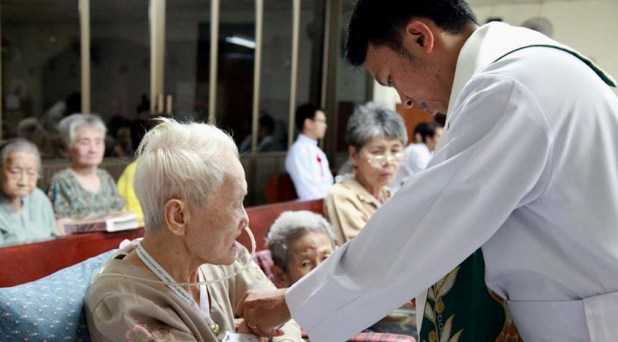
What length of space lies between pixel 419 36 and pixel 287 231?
1.22m

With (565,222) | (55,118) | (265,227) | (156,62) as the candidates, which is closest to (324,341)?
(565,222)

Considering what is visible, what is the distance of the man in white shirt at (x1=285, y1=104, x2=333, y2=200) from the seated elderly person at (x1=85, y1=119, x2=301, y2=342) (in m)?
4.23

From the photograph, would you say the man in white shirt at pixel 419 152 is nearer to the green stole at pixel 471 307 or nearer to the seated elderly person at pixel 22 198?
the seated elderly person at pixel 22 198

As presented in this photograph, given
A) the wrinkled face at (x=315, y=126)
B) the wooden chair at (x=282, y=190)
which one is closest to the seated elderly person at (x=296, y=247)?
the wrinkled face at (x=315, y=126)

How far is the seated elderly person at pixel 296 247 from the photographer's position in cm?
245

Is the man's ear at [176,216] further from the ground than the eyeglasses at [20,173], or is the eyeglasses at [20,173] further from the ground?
the man's ear at [176,216]

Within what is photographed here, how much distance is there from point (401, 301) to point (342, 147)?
22.9 ft

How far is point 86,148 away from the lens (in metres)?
3.83

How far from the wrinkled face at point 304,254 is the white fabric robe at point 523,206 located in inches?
44.9

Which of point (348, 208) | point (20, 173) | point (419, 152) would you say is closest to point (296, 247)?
point (348, 208)

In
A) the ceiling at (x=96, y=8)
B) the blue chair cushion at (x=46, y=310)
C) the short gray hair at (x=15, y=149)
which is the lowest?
the blue chair cushion at (x=46, y=310)

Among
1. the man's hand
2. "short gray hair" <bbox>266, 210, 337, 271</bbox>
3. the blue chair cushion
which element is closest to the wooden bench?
"short gray hair" <bbox>266, 210, 337, 271</bbox>

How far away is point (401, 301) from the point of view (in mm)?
1287

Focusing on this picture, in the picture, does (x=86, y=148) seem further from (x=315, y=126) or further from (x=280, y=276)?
(x=315, y=126)
